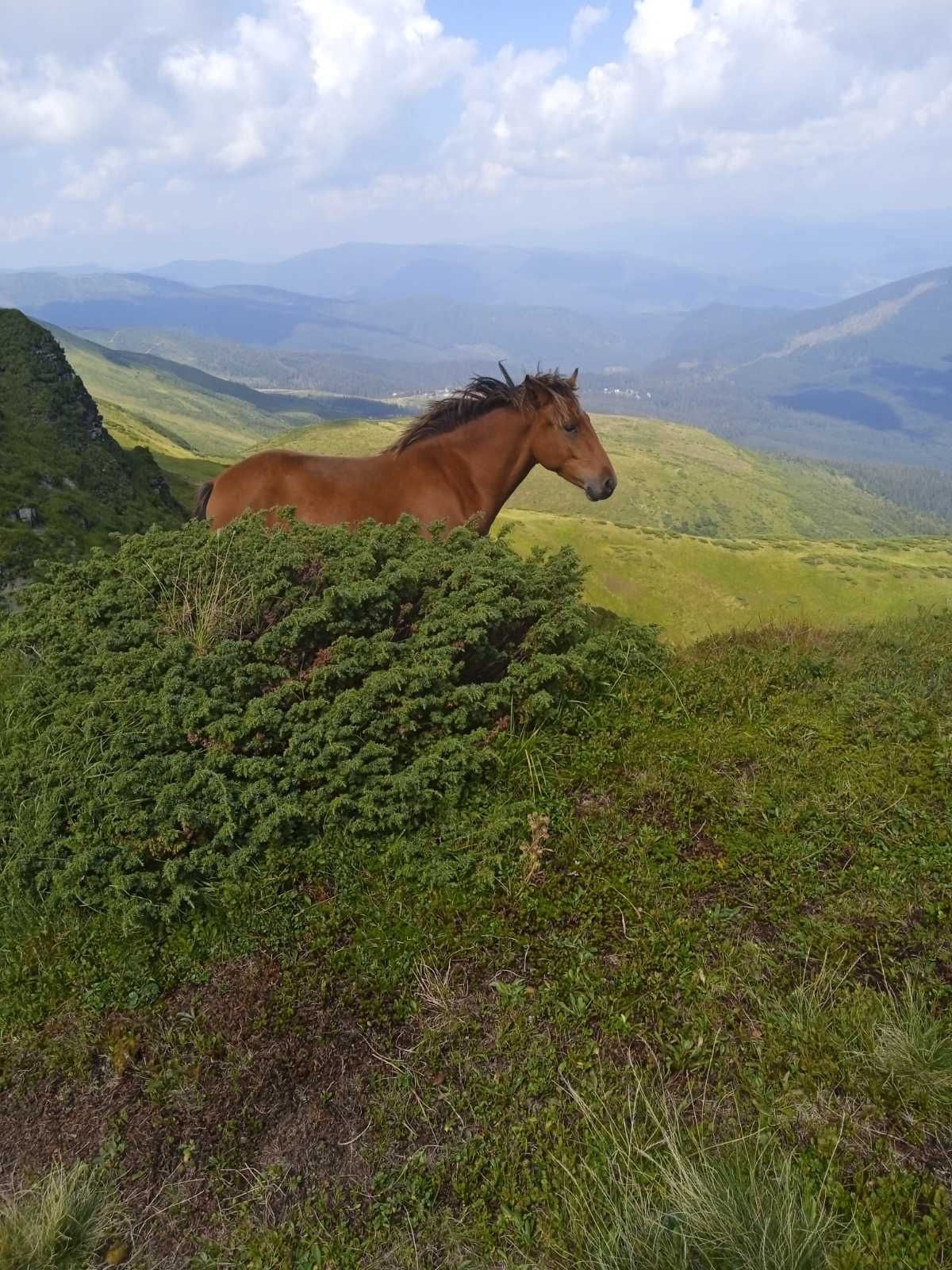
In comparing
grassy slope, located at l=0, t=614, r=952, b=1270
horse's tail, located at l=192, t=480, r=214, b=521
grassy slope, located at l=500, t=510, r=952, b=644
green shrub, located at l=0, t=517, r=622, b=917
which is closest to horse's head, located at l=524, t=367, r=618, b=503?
green shrub, located at l=0, t=517, r=622, b=917

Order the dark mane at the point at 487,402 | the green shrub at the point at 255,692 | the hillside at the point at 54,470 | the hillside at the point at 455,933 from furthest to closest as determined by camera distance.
A: the hillside at the point at 54,470 → the dark mane at the point at 487,402 → the green shrub at the point at 255,692 → the hillside at the point at 455,933

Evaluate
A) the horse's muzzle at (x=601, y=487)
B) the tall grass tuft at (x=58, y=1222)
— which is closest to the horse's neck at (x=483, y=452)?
the horse's muzzle at (x=601, y=487)

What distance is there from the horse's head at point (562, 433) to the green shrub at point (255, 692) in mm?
2979

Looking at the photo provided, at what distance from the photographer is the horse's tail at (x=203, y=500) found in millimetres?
10252

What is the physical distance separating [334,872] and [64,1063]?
158cm

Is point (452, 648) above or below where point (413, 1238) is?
above

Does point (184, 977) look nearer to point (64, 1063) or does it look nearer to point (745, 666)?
point (64, 1063)

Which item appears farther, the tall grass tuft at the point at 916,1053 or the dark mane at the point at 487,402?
the dark mane at the point at 487,402

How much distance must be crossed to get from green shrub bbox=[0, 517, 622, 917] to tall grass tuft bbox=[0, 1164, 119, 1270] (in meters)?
1.29

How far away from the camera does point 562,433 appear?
928 centimetres

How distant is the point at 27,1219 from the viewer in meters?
2.74

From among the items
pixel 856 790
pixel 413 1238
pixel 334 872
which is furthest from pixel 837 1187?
pixel 334 872

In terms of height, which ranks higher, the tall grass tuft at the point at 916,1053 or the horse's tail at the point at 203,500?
the horse's tail at the point at 203,500

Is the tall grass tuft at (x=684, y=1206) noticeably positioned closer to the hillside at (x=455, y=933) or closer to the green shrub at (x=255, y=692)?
the hillside at (x=455, y=933)
